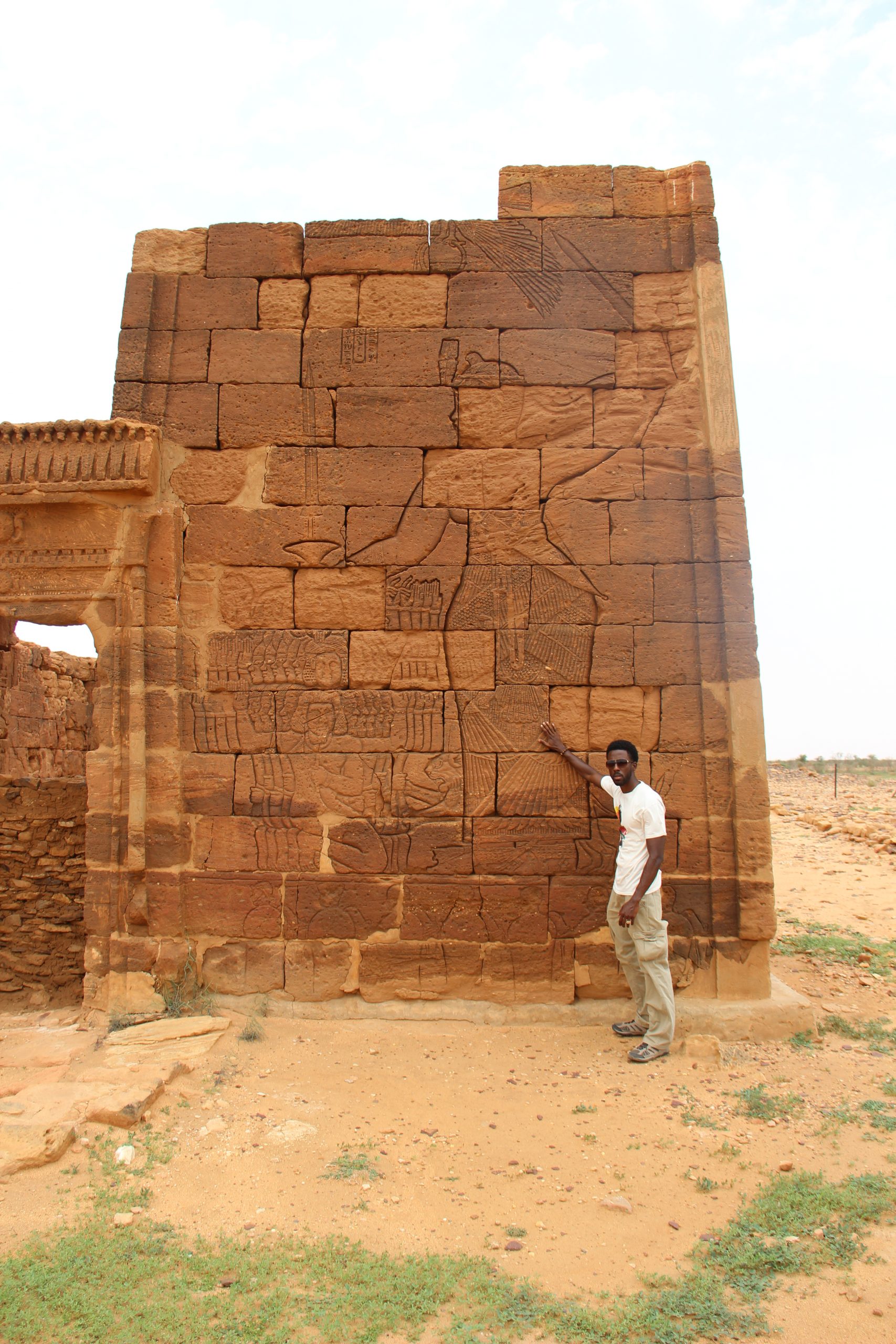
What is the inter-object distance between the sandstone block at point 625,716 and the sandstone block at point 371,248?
3.01 metres

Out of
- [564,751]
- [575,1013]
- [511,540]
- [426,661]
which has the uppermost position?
[511,540]

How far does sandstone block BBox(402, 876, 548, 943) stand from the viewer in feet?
17.2

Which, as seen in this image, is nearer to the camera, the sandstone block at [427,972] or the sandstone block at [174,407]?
the sandstone block at [427,972]

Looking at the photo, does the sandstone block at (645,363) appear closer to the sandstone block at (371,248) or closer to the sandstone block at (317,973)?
the sandstone block at (371,248)

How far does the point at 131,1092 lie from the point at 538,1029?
2.28m

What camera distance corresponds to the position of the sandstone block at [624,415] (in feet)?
18.0

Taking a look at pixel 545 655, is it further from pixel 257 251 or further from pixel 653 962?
pixel 257 251

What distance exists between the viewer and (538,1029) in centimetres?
507

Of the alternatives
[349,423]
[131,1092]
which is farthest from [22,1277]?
[349,423]

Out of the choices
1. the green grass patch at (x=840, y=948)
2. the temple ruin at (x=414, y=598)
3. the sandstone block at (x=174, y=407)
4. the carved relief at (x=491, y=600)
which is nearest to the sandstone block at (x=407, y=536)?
the temple ruin at (x=414, y=598)

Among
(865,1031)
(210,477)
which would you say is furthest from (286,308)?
(865,1031)

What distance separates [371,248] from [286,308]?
68cm

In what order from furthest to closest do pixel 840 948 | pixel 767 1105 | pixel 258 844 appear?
1. pixel 840 948
2. pixel 258 844
3. pixel 767 1105

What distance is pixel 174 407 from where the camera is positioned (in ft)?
18.2
